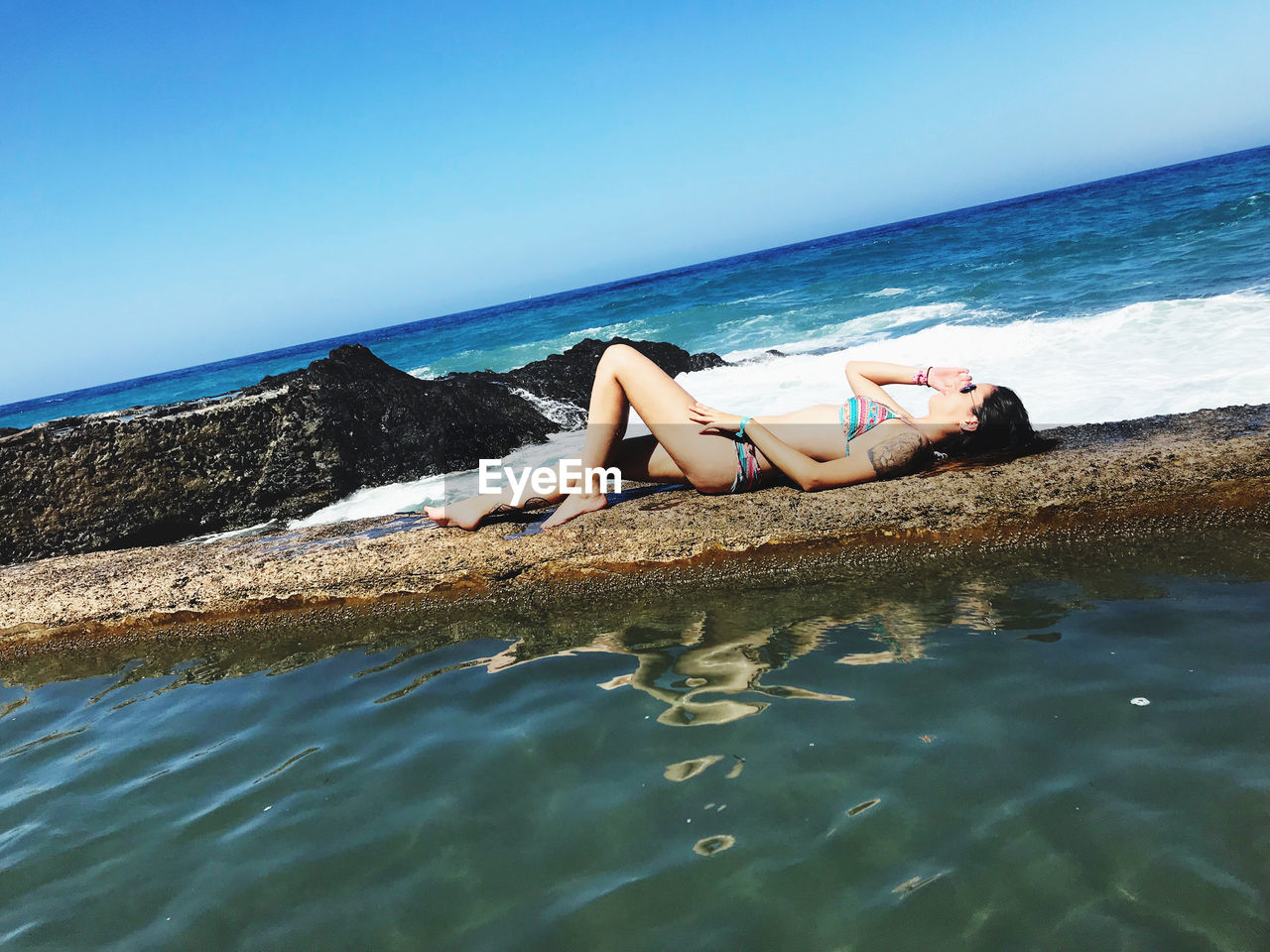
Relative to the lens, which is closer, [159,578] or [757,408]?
[159,578]

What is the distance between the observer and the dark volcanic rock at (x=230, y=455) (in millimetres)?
5996

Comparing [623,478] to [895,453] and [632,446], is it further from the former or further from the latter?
[895,453]

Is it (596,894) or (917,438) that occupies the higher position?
(917,438)

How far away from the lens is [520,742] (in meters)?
2.46

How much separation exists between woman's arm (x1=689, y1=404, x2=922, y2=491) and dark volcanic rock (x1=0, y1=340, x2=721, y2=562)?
4304 millimetres

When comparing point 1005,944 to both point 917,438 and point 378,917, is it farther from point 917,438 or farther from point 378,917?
point 917,438

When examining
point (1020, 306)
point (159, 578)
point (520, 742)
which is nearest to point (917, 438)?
point (520, 742)

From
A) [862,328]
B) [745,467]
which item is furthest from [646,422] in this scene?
[862,328]

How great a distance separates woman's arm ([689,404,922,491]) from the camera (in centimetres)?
383

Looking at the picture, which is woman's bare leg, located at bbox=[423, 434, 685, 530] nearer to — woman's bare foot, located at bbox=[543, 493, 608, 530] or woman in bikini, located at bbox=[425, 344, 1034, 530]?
woman in bikini, located at bbox=[425, 344, 1034, 530]

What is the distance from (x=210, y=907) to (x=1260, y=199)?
85.4 ft

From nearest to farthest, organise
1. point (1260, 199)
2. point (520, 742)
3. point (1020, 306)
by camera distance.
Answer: point (520, 742) < point (1020, 306) < point (1260, 199)

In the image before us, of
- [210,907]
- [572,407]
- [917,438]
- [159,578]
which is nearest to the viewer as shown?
[210,907]

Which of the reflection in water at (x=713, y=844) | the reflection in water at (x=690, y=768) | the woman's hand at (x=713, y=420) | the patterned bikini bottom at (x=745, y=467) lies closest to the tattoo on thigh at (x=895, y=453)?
the patterned bikini bottom at (x=745, y=467)
